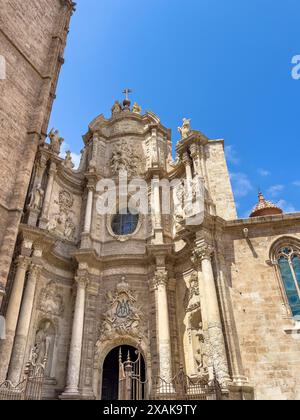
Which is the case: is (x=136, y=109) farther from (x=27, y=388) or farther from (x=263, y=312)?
(x=27, y=388)

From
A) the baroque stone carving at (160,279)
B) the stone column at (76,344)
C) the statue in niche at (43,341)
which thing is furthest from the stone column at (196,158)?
the statue in niche at (43,341)

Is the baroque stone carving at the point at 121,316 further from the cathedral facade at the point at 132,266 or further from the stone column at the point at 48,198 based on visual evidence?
the stone column at the point at 48,198

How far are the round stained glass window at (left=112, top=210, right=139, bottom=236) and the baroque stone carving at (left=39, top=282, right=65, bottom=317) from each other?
4003 millimetres

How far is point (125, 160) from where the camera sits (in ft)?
62.2

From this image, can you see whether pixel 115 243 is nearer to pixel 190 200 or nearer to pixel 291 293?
pixel 190 200

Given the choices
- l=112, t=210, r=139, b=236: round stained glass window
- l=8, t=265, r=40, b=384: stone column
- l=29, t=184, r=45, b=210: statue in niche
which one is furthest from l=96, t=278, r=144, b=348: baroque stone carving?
l=29, t=184, r=45, b=210: statue in niche

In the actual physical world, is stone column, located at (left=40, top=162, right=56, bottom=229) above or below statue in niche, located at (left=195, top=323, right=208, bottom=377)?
above

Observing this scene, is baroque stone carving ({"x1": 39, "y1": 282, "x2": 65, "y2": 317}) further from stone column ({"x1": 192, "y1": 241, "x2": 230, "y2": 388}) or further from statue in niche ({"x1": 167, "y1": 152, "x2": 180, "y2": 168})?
statue in niche ({"x1": 167, "y1": 152, "x2": 180, "y2": 168})

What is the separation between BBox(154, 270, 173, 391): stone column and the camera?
1222 centimetres

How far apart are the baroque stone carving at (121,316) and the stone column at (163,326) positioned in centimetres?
114

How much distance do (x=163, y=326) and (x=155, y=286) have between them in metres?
1.77

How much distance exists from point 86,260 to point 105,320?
2.63 meters

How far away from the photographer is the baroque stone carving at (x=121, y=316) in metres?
13.9
